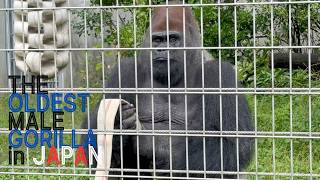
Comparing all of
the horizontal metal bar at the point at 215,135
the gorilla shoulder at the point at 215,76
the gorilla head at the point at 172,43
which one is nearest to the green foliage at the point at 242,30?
the gorilla head at the point at 172,43

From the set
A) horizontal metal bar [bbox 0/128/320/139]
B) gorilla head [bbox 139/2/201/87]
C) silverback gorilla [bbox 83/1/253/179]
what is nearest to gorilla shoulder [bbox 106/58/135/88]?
silverback gorilla [bbox 83/1/253/179]

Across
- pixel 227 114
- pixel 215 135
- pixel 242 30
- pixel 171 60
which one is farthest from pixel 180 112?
pixel 242 30

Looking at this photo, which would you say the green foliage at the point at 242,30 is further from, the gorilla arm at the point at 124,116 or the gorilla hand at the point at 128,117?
the gorilla hand at the point at 128,117

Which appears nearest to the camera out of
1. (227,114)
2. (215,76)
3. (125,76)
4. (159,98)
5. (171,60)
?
(227,114)

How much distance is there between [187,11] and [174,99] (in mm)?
502

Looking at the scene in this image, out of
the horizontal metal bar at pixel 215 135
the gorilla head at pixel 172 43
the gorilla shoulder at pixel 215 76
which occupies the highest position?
the gorilla head at pixel 172 43

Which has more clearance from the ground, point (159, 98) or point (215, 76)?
point (215, 76)

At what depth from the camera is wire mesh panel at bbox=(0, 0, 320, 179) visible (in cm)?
228

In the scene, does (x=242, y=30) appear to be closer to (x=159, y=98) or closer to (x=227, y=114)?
(x=159, y=98)

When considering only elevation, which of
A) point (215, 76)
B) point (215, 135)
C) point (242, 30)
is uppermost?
point (242, 30)

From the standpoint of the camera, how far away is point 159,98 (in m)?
3.87

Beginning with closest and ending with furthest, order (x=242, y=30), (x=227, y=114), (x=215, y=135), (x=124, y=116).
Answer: (x=215, y=135) < (x=124, y=116) < (x=227, y=114) < (x=242, y=30)

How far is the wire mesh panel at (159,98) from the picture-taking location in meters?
2.28

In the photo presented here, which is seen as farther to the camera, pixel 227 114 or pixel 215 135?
pixel 227 114
